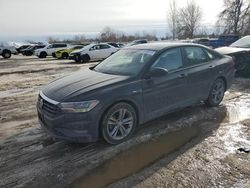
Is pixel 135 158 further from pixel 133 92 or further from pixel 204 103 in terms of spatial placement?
pixel 204 103

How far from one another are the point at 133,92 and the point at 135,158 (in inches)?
42.6

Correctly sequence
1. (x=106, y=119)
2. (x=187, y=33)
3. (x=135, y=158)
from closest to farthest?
1. (x=135, y=158)
2. (x=106, y=119)
3. (x=187, y=33)

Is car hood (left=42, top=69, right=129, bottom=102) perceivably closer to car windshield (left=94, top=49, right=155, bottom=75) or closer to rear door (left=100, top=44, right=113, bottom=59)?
car windshield (left=94, top=49, right=155, bottom=75)

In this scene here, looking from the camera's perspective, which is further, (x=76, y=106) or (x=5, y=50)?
(x=5, y=50)

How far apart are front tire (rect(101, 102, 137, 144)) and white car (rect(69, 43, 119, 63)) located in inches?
644

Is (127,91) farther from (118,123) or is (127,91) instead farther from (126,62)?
(126,62)

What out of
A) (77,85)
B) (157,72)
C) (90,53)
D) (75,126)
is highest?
(157,72)

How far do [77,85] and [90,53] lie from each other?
1682cm

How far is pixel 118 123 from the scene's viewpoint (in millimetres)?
4496

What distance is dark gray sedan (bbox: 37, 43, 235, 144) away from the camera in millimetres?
4152

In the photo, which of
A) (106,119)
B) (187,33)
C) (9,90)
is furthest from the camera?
(187,33)

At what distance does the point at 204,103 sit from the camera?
6422mm

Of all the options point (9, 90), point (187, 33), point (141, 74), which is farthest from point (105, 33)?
point (141, 74)

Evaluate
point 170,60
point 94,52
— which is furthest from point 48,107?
point 94,52
